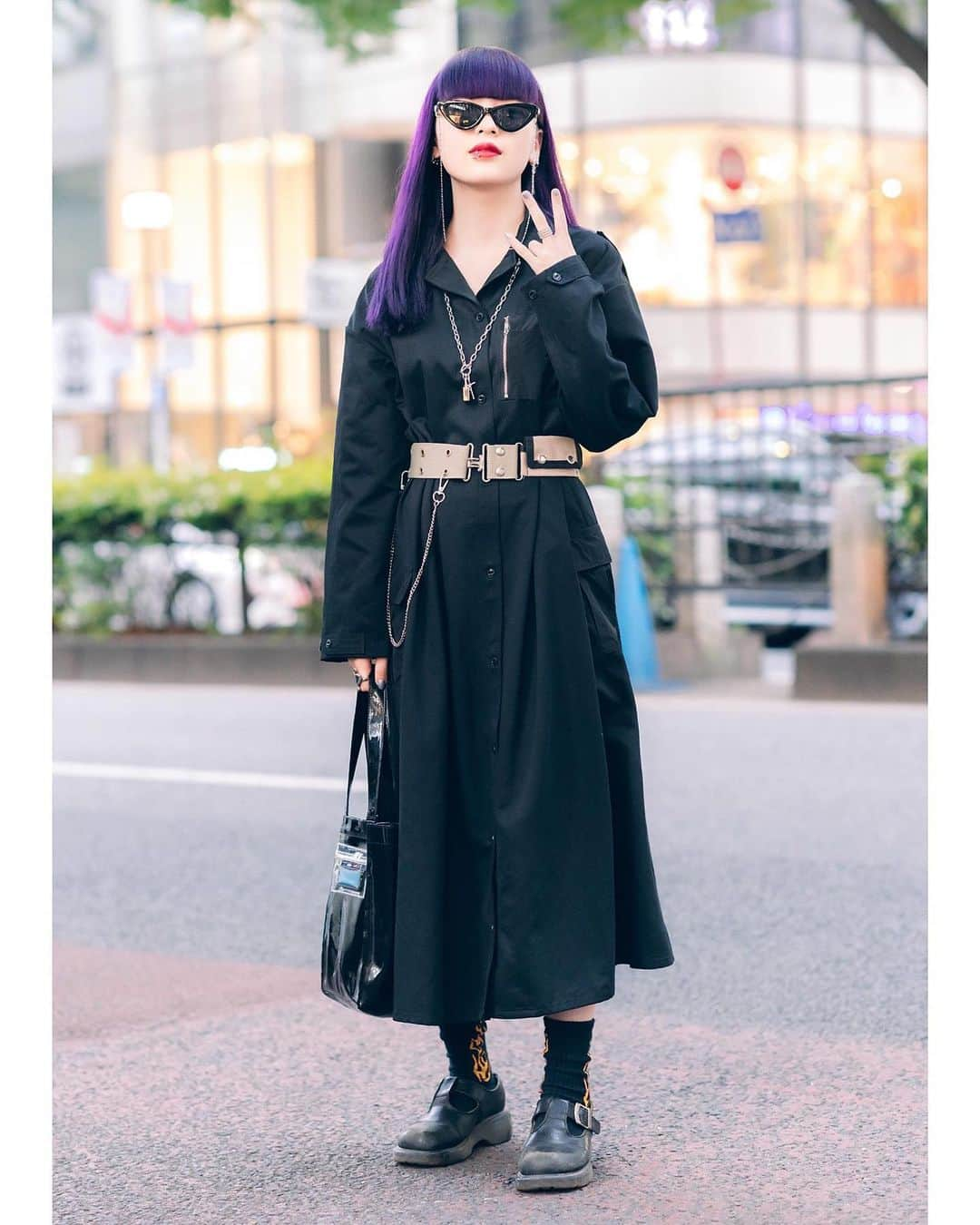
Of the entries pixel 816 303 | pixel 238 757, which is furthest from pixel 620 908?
pixel 816 303

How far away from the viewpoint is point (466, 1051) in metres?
3.74

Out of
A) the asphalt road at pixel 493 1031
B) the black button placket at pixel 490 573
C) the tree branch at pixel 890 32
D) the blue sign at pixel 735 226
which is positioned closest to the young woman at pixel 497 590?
the black button placket at pixel 490 573

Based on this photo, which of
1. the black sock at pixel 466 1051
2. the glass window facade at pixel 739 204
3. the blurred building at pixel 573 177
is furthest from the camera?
the glass window facade at pixel 739 204

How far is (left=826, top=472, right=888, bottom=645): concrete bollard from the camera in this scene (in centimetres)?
1223

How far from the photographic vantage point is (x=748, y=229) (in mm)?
18656

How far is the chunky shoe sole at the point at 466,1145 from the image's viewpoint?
3.63 metres

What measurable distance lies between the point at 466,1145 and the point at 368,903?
1.71ft

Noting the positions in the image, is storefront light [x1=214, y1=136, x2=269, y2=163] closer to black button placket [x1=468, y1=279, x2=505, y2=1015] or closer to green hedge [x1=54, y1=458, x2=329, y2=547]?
green hedge [x1=54, y1=458, x2=329, y2=547]

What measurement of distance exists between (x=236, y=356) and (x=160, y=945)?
31921mm

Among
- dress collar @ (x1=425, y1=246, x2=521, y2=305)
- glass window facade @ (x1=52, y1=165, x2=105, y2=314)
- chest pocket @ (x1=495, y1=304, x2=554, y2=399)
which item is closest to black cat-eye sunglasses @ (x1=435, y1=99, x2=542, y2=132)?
dress collar @ (x1=425, y1=246, x2=521, y2=305)

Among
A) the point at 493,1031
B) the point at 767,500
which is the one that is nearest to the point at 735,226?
the point at 767,500

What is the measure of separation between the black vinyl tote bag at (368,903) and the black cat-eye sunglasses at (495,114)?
1036 millimetres

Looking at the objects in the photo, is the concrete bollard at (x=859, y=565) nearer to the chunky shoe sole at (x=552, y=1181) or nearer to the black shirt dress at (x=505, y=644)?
the black shirt dress at (x=505, y=644)

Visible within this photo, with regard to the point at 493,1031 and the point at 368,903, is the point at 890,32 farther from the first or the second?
the point at 368,903
